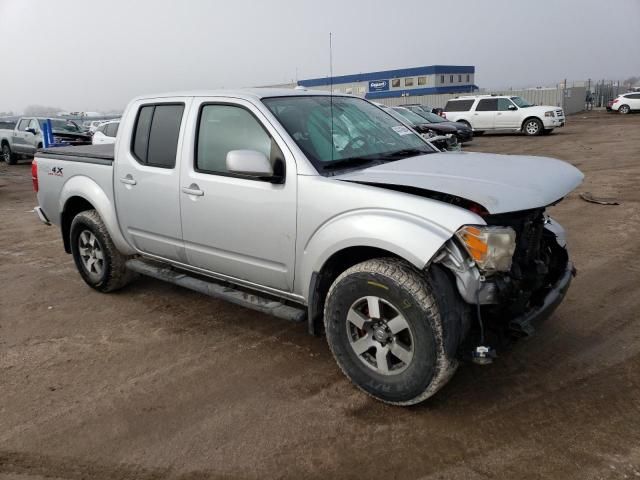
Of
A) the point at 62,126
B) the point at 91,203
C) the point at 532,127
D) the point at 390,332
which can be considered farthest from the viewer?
the point at 532,127

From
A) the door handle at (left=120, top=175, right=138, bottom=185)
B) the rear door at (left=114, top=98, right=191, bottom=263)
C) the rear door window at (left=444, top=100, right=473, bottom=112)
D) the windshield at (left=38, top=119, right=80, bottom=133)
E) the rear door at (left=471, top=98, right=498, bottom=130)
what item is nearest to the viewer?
the rear door at (left=114, top=98, right=191, bottom=263)

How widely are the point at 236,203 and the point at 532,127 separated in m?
22.1

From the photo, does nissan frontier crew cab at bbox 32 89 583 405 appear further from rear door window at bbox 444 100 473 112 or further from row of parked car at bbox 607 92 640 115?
row of parked car at bbox 607 92 640 115

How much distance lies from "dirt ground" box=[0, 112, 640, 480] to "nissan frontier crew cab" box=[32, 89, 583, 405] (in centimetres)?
37

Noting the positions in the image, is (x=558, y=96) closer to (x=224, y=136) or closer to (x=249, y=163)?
(x=224, y=136)

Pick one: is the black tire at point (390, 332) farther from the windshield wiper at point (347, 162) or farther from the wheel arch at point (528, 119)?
the wheel arch at point (528, 119)

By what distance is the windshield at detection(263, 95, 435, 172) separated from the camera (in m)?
3.61

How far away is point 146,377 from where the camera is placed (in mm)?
3689

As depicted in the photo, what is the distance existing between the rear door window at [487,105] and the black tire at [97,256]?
2168 centimetres

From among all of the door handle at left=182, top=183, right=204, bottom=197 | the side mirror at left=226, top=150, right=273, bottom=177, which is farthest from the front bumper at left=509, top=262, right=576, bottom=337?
the door handle at left=182, top=183, right=204, bottom=197

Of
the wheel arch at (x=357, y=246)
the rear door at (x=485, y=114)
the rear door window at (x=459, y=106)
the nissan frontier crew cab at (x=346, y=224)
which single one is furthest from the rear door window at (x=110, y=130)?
the rear door at (x=485, y=114)

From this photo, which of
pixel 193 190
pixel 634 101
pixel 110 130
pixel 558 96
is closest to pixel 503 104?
pixel 634 101

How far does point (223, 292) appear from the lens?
4027mm

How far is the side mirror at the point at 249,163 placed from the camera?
11.0 ft
